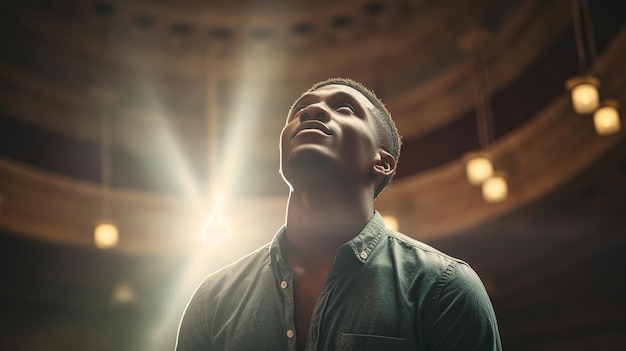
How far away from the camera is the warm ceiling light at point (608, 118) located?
229 inches

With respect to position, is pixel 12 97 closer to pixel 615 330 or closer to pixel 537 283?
pixel 537 283

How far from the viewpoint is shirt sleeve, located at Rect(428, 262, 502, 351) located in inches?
67.8

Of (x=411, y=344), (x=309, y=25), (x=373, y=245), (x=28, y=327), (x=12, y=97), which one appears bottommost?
(x=411, y=344)

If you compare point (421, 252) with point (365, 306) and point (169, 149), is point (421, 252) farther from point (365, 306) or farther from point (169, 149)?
point (169, 149)

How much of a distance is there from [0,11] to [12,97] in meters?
1.08

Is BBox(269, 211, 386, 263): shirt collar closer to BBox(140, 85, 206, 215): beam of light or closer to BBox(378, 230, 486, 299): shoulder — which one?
BBox(378, 230, 486, 299): shoulder

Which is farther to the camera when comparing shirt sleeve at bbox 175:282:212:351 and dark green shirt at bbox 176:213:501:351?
shirt sleeve at bbox 175:282:212:351

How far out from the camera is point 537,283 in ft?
29.6

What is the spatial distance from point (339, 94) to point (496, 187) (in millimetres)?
5457

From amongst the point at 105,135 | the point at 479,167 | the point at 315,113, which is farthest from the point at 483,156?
the point at 315,113

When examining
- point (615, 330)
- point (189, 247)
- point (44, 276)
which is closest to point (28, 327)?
point (44, 276)

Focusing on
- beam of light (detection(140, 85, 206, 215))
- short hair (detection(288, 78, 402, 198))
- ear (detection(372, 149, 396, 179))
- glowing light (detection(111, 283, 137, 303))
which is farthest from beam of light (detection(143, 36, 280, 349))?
ear (detection(372, 149, 396, 179))

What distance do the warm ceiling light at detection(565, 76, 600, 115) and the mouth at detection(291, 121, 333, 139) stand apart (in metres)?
4.43

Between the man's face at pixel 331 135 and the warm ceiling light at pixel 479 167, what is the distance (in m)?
5.37
